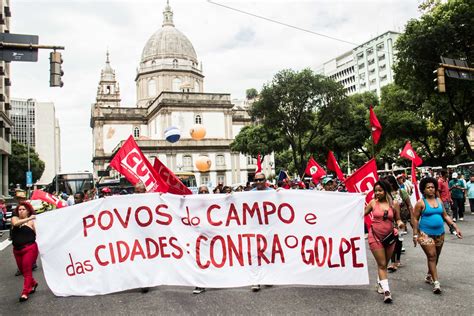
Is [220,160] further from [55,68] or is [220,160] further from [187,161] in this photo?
[55,68]

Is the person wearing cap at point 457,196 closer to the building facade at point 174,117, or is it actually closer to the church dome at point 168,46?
the building facade at point 174,117

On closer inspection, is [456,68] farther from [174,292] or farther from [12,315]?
[12,315]

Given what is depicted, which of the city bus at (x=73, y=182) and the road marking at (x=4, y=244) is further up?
the city bus at (x=73, y=182)

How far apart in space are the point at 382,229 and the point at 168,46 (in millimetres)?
71657

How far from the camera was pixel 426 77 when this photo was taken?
21.5m

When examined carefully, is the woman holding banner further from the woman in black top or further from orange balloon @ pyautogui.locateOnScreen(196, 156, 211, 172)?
orange balloon @ pyautogui.locateOnScreen(196, 156, 211, 172)

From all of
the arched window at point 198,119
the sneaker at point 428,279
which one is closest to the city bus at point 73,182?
the sneaker at point 428,279

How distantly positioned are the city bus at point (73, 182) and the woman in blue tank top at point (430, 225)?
26205 mm

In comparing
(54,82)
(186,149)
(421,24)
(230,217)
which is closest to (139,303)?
(230,217)

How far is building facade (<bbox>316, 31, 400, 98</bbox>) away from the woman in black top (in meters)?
95.4

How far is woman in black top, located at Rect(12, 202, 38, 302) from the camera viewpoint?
22.7 feet

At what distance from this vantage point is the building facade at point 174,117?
63.6m

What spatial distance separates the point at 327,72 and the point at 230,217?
13412cm

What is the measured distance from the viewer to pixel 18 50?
35.7 feet
